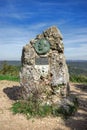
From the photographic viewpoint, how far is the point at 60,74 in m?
11.1

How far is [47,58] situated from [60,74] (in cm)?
74

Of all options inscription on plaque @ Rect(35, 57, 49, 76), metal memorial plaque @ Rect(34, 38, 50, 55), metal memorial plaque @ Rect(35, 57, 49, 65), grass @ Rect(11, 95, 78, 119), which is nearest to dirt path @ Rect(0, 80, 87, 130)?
grass @ Rect(11, 95, 78, 119)

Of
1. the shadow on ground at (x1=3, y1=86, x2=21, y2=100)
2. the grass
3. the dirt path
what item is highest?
the shadow on ground at (x1=3, y1=86, x2=21, y2=100)

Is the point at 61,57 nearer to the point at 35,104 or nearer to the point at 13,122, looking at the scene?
the point at 35,104

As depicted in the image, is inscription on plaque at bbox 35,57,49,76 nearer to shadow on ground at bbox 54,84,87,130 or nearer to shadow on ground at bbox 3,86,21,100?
shadow on ground at bbox 3,86,21,100

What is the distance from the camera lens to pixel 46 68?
11.2m

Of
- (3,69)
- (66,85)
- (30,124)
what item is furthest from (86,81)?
(30,124)

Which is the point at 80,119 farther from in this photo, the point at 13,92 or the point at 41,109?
the point at 13,92

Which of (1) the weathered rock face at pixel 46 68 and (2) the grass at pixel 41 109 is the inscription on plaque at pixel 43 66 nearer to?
(1) the weathered rock face at pixel 46 68

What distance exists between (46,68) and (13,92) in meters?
2.93

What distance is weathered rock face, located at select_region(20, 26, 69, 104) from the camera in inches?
438

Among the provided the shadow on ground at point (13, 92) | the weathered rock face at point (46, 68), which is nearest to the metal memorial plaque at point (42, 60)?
the weathered rock face at point (46, 68)

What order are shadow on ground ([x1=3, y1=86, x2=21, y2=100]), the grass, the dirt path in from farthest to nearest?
shadow on ground ([x1=3, y1=86, x2=21, y2=100]), the grass, the dirt path

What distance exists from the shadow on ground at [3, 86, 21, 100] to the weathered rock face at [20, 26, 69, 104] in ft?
3.33
